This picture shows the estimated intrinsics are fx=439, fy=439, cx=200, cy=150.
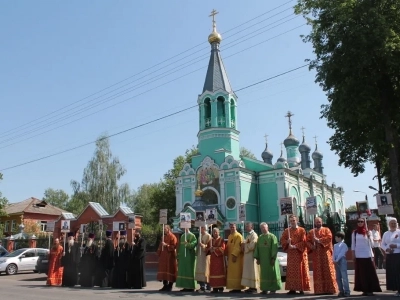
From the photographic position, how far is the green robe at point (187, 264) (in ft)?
40.6

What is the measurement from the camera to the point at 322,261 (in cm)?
1059

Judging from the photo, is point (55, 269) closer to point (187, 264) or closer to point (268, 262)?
point (187, 264)

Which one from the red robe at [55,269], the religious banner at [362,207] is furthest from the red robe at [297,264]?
the red robe at [55,269]

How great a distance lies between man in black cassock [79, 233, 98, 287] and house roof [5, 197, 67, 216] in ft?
118

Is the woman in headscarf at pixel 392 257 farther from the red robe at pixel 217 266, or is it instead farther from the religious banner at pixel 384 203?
the red robe at pixel 217 266

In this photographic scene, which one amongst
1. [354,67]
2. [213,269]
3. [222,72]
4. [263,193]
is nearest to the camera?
[213,269]

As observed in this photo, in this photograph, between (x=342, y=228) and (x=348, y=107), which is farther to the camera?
(x=342, y=228)

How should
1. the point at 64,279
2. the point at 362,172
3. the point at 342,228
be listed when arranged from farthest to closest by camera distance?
1. the point at 362,172
2. the point at 342,228
3. the point at 64,279

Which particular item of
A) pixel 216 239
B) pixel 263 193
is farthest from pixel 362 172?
pixel 216 239

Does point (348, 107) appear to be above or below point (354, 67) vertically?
below

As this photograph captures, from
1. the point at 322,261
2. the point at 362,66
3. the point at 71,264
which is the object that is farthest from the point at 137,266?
the point at 362,66

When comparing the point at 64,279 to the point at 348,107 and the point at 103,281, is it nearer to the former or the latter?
the point at 103,281

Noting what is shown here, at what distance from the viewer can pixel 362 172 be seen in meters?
24.8

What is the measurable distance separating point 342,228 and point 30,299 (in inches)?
619
